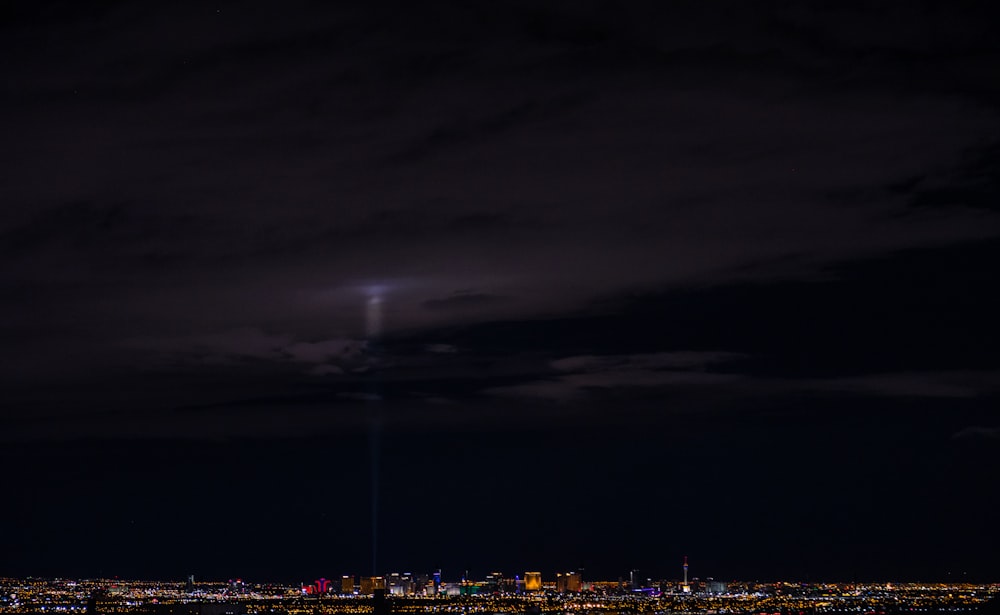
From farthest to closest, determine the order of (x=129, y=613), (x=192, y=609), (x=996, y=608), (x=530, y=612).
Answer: (x=129, y=613), (x=192, y=609), (x=530, y=612), (x=996, y=608)

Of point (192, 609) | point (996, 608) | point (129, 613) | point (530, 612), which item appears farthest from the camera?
point (129, 613)

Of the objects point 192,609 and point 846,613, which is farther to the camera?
point 846,613

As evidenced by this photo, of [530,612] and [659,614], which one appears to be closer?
[530,612]

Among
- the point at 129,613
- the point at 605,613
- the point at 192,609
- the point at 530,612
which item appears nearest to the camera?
the point at 530,612

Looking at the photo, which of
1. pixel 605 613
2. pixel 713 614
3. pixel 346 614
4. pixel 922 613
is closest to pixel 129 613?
pixel 346 614

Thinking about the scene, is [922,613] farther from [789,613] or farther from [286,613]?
[286,613]

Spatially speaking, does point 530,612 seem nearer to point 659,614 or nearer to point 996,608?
point 659,614

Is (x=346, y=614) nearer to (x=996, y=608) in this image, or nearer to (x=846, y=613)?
(x=846, y=613)

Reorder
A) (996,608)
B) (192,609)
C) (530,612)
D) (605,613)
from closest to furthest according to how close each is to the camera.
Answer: (996,608)
(530,612)
(192,609)
(605,613)

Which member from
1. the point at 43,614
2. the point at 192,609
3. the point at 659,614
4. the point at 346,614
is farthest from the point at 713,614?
the point at 43,614
